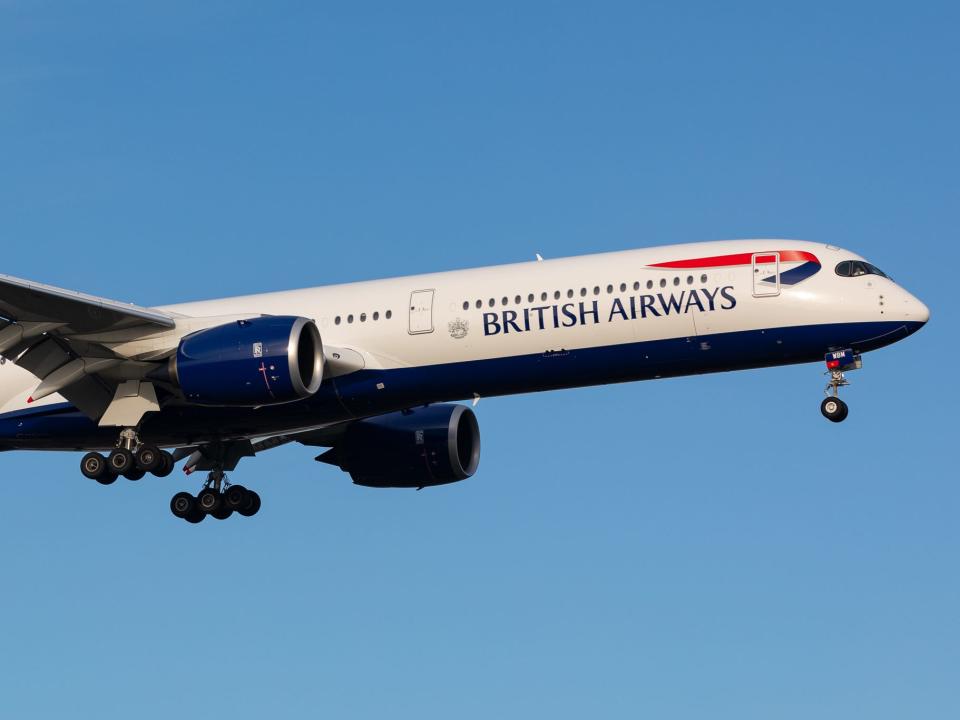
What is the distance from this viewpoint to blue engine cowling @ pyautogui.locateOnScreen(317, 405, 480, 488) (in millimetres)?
48688

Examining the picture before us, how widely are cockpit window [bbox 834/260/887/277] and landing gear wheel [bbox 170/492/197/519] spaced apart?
693 inches

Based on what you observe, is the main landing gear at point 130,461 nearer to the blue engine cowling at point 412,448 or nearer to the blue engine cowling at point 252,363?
the blue engine cowling at point 252,363

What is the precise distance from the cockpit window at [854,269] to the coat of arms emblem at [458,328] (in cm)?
854

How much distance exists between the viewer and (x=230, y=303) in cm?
4594

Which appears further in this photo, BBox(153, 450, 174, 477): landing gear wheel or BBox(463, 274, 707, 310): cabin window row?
BBox(153, 450, 174, 477): landing gear wheel

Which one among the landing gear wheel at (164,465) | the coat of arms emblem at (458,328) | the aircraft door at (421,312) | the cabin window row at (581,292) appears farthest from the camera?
the landing gear wheel at (164,465)

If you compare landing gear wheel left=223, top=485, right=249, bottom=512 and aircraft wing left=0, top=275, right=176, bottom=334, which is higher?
aircraft wing left=0, top=275, right=176, bottom=334

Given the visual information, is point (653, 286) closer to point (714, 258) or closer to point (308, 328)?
point (714, 258)

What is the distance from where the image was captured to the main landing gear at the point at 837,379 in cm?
4128

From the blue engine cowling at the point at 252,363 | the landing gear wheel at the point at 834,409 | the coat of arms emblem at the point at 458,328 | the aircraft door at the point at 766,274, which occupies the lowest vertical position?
the landing gear wheel at the point at 834,409

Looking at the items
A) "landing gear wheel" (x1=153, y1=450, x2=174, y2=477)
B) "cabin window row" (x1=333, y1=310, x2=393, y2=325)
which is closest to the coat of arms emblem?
"cabin window row" (x1=333, y1=310, x2=393, y2=325)

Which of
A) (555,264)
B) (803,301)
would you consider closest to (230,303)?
(555,264)

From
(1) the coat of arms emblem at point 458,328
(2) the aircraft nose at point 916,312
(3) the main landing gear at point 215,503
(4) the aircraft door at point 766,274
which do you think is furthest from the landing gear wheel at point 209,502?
(2) the aircraft nose at point 916,312

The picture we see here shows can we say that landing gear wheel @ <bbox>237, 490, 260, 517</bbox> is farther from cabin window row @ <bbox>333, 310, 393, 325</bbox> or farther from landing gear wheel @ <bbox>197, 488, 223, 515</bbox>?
cabin window row @ <bbox>333, 310, 393, 325</bbox>
